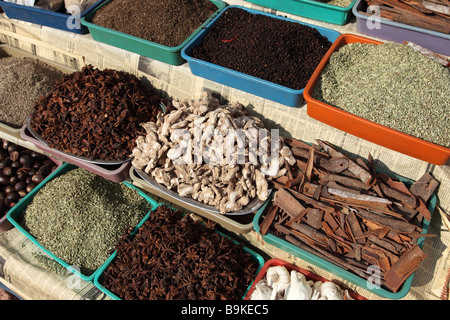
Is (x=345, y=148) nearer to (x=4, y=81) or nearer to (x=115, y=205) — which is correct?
(x=115, y=205)

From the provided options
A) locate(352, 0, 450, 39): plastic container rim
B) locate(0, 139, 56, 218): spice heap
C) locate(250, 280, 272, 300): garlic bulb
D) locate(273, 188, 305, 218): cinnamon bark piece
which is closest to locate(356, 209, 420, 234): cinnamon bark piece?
locate(273, 188, 305, 218): cinnamon bark piece

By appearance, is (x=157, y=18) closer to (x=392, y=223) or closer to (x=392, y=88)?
(x=392, y=88)

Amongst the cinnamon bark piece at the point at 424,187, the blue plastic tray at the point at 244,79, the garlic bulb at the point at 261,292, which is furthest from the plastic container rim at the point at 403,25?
the garlic bulb at the point at 261,292

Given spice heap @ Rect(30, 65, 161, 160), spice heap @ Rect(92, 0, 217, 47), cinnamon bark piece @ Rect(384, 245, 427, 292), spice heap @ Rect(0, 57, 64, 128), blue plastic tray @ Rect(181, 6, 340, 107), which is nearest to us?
cinnamon bark piece @ Rect(384, 245, 427, 292)

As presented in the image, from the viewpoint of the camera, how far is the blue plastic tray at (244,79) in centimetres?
162

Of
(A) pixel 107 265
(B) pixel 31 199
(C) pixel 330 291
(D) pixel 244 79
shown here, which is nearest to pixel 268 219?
(C) pixel 330 291

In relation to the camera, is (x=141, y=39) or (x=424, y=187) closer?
(x=424, y=187)

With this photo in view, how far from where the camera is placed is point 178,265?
163cm

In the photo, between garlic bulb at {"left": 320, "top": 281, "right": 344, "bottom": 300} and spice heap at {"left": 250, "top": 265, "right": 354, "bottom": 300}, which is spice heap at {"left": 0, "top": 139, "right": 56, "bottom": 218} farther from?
garlic bulb at {"left": 320, "top": 281, "right": 344, "bottom": 300}

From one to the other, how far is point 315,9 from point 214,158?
1085 millimetres

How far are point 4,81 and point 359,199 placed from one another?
91.8 inches

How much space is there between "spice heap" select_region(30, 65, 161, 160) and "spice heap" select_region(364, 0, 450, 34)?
137cm

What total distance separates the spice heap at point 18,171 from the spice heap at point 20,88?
0.96 feet

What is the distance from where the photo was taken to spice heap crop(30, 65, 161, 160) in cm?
178
